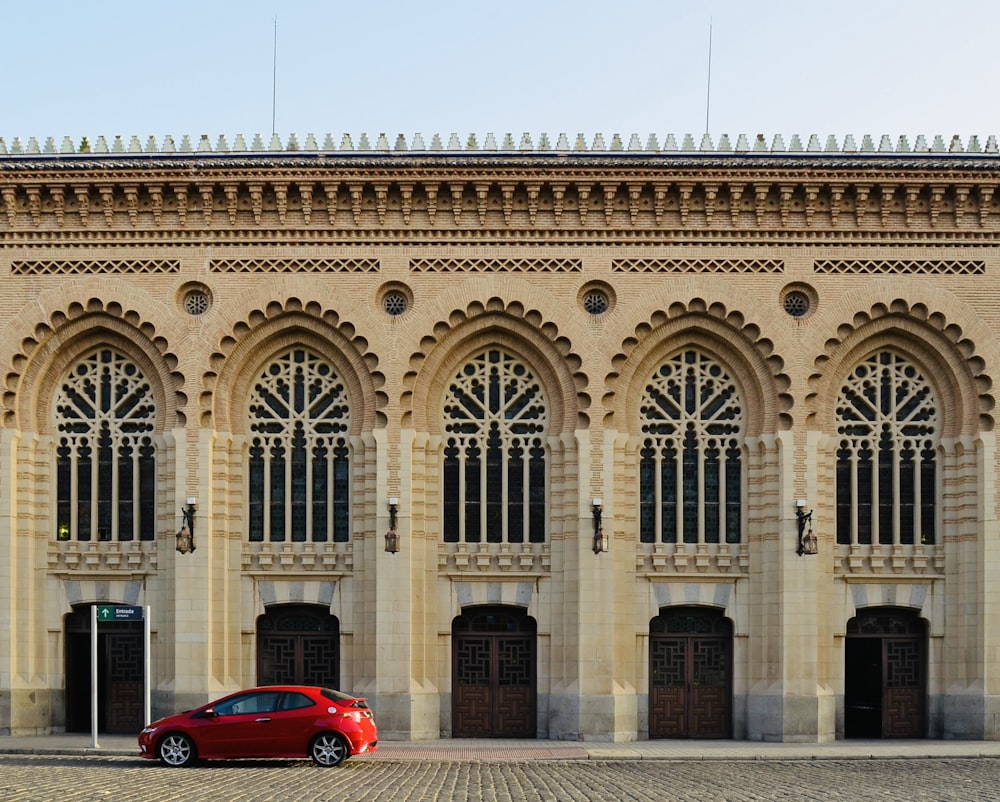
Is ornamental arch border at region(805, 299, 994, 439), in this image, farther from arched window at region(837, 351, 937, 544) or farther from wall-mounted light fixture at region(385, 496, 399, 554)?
wall-mounted light fixture at region(385, 496, 399, 554)

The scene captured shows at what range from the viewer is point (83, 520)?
2844cm

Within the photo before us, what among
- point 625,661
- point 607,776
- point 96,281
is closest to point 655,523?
point 625,661

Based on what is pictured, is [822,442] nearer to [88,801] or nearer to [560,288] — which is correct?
[560,288]

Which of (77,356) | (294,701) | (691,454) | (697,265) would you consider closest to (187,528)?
(77,356)

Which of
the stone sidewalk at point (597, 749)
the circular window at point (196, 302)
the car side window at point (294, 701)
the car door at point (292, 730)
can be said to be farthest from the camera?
the circular window at point (196, 302)

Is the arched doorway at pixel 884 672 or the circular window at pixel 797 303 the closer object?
the arched doorway at pixel 884 672

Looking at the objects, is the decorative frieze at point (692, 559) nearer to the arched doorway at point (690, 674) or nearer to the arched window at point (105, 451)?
the arched doorway at point (690, 674)

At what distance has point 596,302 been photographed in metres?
28.2

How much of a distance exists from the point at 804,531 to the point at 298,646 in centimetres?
1037

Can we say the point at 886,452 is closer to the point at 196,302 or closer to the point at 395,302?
the point at 395,302

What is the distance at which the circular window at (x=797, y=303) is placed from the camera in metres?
28.1

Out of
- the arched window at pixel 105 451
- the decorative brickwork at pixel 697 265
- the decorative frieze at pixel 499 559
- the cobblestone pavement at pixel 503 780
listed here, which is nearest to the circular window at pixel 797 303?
the decorative brickwork at pixel 697 265

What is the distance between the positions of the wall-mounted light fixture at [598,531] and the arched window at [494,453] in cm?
125

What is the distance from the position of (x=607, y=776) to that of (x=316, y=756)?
471 centimetres
